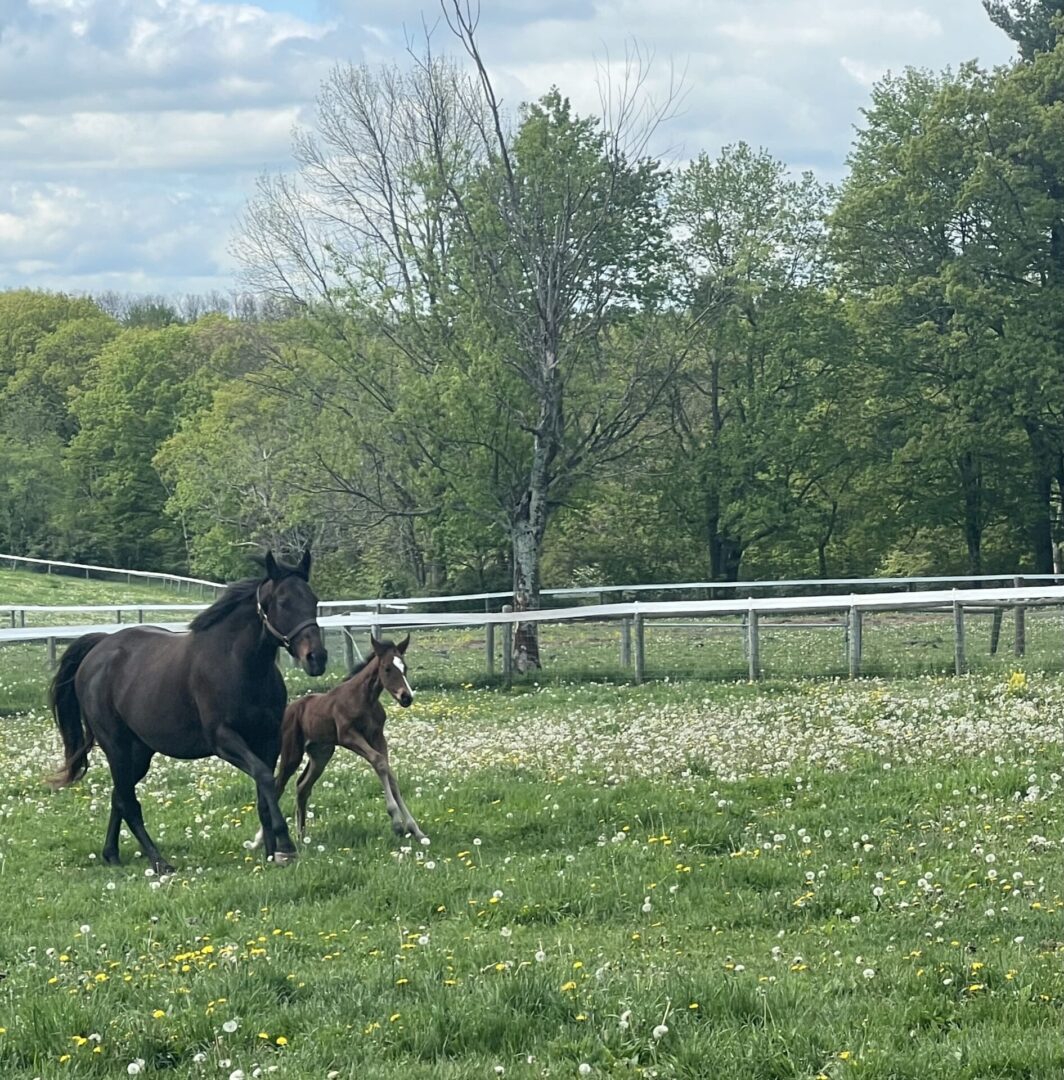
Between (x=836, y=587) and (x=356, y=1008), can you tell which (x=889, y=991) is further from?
(x=836, y=587)

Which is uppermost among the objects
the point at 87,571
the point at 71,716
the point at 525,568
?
the point at 525,568

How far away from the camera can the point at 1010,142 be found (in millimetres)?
39656

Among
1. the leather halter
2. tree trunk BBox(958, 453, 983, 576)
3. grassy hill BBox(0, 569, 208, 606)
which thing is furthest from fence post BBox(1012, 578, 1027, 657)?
grassy hill BBox(0, 569, 208, 606)

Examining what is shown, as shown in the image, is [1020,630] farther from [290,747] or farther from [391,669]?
[290,747]

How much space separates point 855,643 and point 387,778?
37.0 feet

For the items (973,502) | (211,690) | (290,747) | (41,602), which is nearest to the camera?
(211,690)

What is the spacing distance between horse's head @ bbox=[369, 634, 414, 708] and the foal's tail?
2.59 m

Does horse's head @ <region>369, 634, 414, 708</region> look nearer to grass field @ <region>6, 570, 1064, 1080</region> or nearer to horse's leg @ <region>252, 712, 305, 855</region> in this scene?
horse's leg @ <region>252, 712, 305, 855</region>

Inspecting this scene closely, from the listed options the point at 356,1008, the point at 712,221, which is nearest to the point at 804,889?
the point at 356,1008

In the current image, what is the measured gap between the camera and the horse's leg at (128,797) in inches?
401

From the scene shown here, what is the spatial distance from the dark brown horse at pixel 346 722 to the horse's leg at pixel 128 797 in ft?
3.64

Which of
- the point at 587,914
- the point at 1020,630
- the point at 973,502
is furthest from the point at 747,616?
the point at 973,502

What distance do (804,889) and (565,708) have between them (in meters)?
10.7

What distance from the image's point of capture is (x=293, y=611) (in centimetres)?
1053
